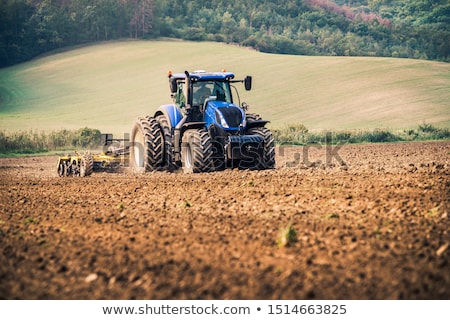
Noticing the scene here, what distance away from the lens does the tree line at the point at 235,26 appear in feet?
224

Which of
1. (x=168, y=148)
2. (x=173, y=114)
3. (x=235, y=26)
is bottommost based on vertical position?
(x=168, y=148)

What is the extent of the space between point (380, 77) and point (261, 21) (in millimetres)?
27175

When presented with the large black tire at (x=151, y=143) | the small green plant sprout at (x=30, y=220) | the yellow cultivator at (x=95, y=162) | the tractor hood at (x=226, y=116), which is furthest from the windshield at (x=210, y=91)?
the small green plant sprout at (x=30, y=220)

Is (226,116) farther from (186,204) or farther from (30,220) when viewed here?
(30,220)

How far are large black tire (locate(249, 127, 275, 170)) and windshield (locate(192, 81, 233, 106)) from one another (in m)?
1.19

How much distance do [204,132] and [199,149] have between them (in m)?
0.42

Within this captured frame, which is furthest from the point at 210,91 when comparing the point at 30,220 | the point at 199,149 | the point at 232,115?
the point at 30,220

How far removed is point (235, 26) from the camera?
7450cm

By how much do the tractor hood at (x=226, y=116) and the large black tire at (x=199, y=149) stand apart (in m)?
0.39

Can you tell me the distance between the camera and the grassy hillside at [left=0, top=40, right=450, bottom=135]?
144 ft

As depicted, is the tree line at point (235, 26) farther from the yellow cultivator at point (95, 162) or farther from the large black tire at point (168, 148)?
the large black tire at point (168, 148)

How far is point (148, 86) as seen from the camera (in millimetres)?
58625

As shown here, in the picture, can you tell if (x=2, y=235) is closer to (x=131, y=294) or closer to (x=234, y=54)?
(x=131, y=294)

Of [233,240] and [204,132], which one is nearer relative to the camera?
[233,240]
